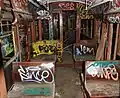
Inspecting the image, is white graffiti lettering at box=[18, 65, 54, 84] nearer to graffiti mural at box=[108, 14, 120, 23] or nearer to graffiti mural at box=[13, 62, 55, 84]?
graffiti mural at box=[13, 62, 55, 84]

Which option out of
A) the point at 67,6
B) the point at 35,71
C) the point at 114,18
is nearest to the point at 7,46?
the point at 35,71

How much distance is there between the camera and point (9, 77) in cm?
382

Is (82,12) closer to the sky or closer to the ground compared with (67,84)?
closer to the sky

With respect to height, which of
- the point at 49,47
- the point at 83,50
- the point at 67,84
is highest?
the point at 49,47

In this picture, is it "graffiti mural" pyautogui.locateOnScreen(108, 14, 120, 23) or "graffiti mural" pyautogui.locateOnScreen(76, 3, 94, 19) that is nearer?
"graffiti mural" pyautogui.locateOnScreen(108, 14, 120, 23)

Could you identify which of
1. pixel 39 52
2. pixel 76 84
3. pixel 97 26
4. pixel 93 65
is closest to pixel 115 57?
pixel 76 84

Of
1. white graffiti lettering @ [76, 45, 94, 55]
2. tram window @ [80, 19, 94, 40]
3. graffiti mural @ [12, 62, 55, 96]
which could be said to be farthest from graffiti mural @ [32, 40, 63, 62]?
graffiti mural @ [12, 62, 55, 96]

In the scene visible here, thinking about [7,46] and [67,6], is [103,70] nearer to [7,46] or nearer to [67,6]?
[7,46]

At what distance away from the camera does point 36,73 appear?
3.38 m

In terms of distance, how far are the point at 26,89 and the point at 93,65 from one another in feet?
4.42

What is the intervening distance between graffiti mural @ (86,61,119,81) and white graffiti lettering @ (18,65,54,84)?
772 mm

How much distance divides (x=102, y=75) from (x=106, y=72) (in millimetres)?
104

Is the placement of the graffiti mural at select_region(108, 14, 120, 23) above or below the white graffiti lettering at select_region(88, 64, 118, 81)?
above

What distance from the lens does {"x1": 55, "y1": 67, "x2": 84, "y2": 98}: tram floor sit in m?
4.26
